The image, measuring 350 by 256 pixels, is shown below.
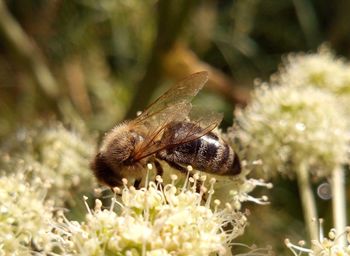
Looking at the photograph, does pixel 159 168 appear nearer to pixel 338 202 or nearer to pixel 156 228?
pixel 156 228

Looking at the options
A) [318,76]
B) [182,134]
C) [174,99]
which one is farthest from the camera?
[318,76]

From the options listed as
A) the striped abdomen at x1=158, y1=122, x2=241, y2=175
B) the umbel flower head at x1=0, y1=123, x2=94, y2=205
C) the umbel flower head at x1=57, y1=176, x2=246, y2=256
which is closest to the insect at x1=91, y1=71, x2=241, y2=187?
the striped abdomen at x1=158, y1=122, x2=241, y2=175

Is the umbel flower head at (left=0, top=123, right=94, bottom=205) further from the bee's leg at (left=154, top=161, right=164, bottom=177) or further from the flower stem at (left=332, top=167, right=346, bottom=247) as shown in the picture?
the flower stem at (left=332, top=167, right=346, bottom=247)

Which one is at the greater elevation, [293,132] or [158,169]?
[293,132]

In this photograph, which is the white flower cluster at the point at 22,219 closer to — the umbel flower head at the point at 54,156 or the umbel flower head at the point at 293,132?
the umbel flower head at the point at 54,156

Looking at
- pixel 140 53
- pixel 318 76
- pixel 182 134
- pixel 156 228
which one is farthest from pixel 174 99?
pixel 140 53
